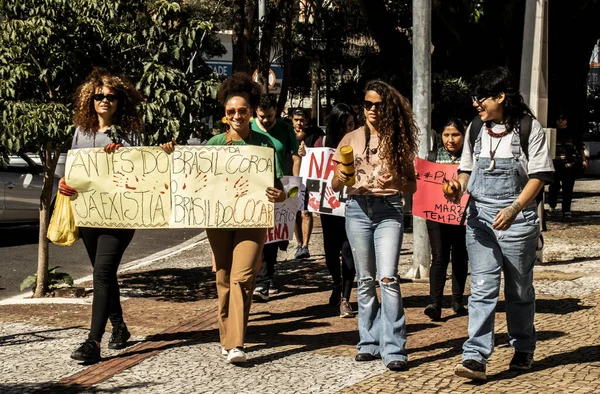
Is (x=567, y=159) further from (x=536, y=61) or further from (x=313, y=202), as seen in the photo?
(x=313, y=202)

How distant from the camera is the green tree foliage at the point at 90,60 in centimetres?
862

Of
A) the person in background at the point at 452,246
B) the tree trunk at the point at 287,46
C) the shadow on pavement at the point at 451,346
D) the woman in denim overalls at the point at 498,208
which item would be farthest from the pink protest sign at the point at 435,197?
the tree trunk at the point at 287,46

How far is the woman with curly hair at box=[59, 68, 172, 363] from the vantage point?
7.01 meters

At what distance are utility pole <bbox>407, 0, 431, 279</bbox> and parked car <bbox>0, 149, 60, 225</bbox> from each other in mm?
6781

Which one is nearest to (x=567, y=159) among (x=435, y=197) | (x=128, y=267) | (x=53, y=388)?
(x=128, y=267)

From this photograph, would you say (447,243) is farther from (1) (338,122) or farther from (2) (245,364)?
(2) (245,364)

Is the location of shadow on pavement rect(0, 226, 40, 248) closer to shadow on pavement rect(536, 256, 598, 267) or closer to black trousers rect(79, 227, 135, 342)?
shadow on pavement rect(536, 256, 598, 267)

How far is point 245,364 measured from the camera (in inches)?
266

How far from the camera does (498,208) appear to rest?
20.0 ft

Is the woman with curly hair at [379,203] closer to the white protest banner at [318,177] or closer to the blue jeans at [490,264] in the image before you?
the blue jeans at [490,264]

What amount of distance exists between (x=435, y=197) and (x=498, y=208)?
271 cm

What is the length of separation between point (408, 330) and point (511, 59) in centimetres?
1414

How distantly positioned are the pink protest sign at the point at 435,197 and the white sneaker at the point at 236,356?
2.59 m

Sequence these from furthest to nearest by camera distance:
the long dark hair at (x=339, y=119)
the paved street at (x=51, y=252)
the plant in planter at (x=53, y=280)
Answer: the paved street at (x=51, y=252) → the plant in planter at (x=53, y=280) → the long dark hair at (x=339, y=119)
